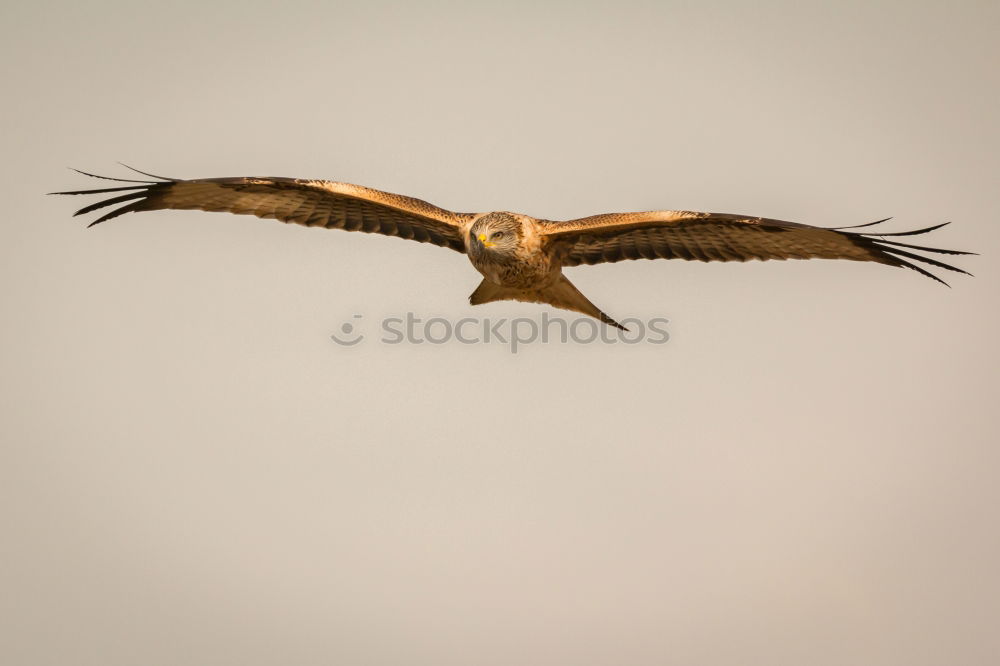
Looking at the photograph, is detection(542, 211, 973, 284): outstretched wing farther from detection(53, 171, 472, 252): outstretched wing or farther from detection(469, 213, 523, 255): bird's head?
detection(53, 171, 472, 252): outstretched wing

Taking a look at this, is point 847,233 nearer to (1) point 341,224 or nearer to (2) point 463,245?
(2) point 463,245

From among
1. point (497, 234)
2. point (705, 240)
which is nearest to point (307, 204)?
point (497, 234)

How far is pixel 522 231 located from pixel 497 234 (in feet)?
0.67

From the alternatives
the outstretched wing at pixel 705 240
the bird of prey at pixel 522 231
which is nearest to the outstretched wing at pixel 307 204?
the bird of prey at pixel 522 231

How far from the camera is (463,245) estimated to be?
27.9 feet

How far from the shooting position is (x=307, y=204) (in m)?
8.45

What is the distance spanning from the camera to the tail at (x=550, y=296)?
8250 millimetres

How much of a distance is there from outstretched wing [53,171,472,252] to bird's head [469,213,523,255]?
1.19ft

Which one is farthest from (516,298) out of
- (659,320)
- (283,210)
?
(659,320)

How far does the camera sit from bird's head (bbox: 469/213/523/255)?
25.3 ft

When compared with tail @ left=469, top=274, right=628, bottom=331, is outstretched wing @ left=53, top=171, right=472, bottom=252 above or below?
above

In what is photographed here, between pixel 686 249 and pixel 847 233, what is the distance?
1114 millimetres

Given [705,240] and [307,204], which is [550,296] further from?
[307,204]

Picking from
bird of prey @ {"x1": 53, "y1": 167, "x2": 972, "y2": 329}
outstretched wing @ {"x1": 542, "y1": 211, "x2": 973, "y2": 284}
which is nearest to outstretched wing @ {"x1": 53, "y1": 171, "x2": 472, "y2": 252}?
bird of prey @ {"x1": 53, "y1": 167, "x2": 972, "y2": 329}
